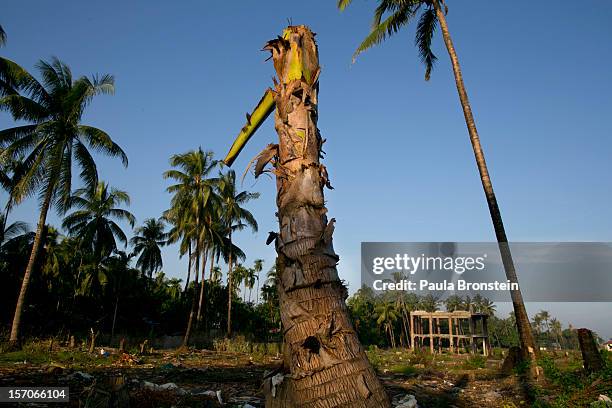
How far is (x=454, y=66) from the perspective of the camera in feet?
41.5

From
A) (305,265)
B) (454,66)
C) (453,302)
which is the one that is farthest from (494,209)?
(453,302)

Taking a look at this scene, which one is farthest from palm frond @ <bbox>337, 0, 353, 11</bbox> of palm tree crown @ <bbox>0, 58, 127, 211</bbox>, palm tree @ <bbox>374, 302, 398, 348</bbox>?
palm tree @ <bbox>374, 302, 398, 348</bbox>

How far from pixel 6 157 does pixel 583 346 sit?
20.2 metres

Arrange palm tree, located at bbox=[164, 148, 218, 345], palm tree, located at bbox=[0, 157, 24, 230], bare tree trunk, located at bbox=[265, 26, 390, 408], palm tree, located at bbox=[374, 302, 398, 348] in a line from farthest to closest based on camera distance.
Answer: palm tree, located at bbox=[374, 302, 398, 348] < palm tree, located at bbox=[164, 148, 218, 345] < palm tree, located at bbox=[0, 157, 24, 230] < bare tree trunk, located at bbox=[265, 26, 390, 408]

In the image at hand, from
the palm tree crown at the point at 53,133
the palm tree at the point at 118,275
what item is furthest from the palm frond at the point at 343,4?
the palm tree at the point at 118,275

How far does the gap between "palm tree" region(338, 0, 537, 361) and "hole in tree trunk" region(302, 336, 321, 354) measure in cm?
926

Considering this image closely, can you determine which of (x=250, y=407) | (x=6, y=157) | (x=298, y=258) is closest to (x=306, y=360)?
(x=298, y=258)

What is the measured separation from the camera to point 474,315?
29.9 metres

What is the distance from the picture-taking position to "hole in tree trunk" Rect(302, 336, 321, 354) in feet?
6.79

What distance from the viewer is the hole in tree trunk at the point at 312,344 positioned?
2.07 m

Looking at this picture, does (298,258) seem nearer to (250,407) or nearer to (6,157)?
(250,407)

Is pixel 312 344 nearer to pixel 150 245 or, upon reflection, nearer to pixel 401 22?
pixel 401 22

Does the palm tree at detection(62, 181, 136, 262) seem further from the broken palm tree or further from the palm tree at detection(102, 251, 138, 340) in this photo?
the broken palm tree

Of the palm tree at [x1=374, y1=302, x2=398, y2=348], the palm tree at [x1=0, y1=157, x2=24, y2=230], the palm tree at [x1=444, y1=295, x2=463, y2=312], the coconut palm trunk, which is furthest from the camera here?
the palm tree at [x1=444, y1=295, x2=463, y2=312]
